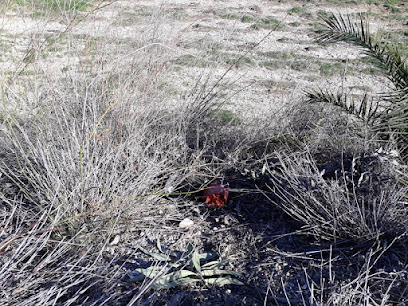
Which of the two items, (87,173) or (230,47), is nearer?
(87,173)

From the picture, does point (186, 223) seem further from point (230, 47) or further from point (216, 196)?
point (230, 47)

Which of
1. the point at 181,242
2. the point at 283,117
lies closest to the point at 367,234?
the point at 181,242

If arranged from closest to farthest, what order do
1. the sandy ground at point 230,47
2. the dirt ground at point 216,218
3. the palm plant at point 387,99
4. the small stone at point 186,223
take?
the dirt ground at point 216,218
the small stone at point 186,223
the palm plant at point 387,99
the sandy ground at point 230,47

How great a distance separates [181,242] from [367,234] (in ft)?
3.48

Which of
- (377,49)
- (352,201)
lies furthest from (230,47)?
(352,201)

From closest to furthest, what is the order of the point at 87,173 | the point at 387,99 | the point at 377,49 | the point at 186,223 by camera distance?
the point at 87,173 < the point at 186,223 < the point at 387,99 < the point at 377,49

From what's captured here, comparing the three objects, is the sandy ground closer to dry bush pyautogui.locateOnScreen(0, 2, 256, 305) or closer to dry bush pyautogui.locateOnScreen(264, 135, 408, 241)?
dry bush pyautogui.locateOnScreen(0, 2, 256, 305)

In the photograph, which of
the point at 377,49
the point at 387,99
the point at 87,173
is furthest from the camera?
the point at 377,49

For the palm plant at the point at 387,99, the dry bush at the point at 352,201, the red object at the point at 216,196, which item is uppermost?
the palm plant at the point at 387,99

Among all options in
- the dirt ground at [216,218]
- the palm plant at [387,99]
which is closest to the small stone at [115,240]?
the dirt ground at [216,218]

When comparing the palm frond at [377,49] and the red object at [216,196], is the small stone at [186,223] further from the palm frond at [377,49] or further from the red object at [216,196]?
the palm frond at [377,49]

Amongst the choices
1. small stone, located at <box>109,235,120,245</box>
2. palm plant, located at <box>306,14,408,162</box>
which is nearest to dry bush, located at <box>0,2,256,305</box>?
small stone, located at <box>109,235,120,245</box>

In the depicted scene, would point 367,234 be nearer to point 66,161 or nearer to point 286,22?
point 66,161

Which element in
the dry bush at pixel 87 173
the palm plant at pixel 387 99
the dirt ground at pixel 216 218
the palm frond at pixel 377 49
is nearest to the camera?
the dry bush at pixel 87 173
